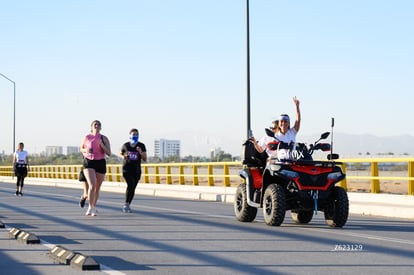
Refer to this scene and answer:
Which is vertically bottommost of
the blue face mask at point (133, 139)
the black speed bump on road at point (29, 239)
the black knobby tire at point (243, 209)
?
the black speed bump on road at point (29, 239)

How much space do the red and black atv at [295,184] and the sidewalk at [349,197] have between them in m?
3.43

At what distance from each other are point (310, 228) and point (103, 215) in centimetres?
512

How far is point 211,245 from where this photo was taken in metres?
10.6

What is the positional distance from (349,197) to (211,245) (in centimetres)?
840

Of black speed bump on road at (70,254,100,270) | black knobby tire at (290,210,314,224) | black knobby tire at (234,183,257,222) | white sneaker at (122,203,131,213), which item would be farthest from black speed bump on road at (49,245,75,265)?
white sneaker at (122,203,131,213)

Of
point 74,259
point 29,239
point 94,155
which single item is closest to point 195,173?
point 94,155

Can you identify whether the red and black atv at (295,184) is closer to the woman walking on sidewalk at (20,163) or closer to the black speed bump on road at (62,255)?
the black speed bump on road at (62,255)

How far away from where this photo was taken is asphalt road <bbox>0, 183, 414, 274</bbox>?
27.6 feet

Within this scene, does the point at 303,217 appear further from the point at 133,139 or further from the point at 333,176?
the point at 133,139

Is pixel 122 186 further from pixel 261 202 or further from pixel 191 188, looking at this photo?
pixel 261 202

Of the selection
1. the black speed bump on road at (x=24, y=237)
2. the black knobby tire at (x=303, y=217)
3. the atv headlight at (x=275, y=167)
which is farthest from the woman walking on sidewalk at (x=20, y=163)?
the black speed bump on road at (x=24, y=237)

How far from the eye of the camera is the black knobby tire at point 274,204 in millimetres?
12866

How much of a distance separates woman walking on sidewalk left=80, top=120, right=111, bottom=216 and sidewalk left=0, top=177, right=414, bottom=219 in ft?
18.0

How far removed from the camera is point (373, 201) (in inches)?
690
